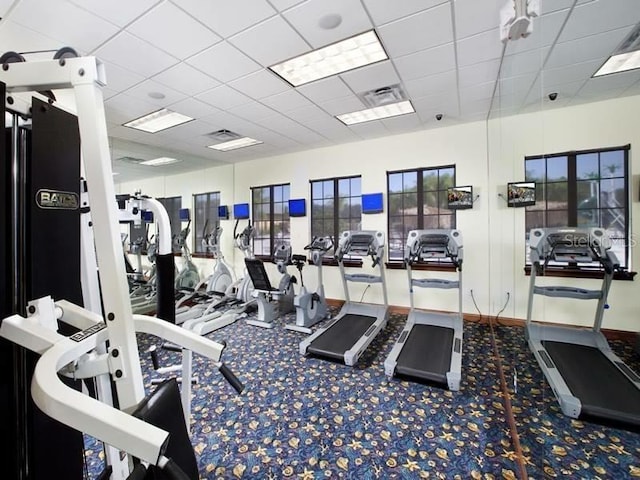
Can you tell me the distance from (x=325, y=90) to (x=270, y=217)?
3700mm

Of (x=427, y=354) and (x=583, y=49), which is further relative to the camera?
(x=427, y=354)

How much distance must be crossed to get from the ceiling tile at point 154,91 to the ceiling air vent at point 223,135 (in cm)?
114

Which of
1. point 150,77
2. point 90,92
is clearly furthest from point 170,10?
point 90,92

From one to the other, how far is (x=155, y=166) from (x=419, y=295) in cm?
593

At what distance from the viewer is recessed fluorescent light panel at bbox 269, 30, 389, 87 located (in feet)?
8.45

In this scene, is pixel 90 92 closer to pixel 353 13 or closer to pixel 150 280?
pixel 353 13

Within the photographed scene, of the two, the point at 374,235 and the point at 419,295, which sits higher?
the point at 374,235

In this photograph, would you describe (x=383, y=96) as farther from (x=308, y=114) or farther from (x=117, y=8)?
(x=117, y=8)

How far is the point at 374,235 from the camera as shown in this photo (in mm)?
4395

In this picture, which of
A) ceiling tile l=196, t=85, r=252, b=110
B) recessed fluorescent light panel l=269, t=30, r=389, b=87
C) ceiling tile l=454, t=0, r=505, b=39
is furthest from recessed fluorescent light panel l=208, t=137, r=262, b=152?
ceiling tile l=454, t=0, r=505, b=39

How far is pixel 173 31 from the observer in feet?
7.56


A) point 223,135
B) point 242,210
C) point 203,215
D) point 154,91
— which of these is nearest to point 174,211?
point 203,215

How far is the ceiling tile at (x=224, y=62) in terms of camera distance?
2592mm

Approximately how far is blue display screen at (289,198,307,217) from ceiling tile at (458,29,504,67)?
372cm
